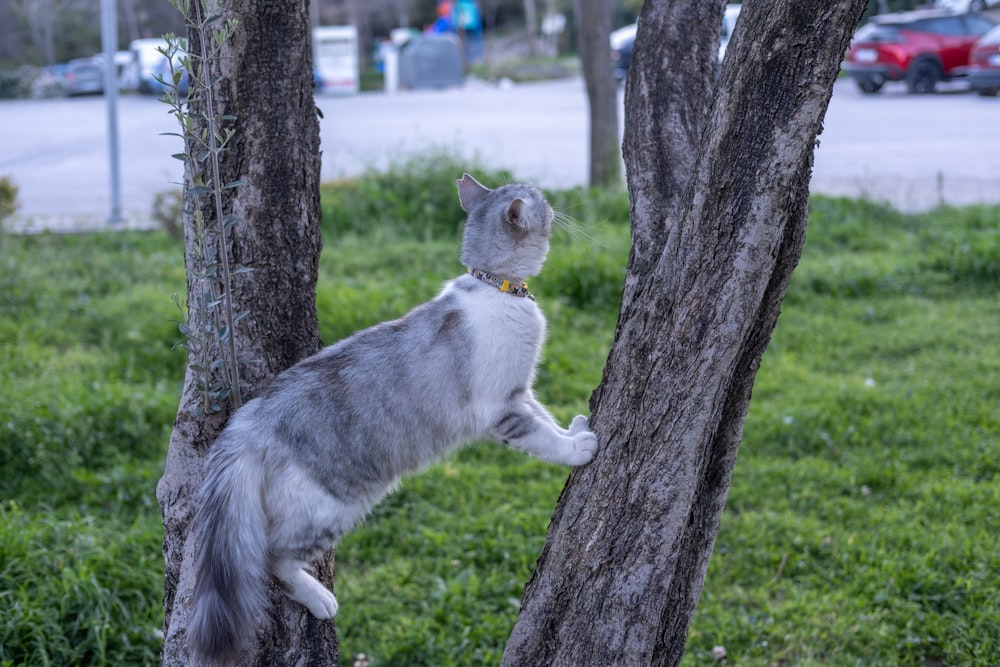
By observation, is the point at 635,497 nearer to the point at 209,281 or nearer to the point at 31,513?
the point at 209,281

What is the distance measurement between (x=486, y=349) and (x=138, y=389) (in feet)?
11.5

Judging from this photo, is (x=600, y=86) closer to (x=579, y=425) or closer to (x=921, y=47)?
(x=579, y=425)

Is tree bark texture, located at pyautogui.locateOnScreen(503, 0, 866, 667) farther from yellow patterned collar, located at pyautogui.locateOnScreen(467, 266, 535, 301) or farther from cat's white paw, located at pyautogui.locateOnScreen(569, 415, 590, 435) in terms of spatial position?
yellow patterned collar, located at pyautogui.locateOnScreen(467, 266, 535, 301)

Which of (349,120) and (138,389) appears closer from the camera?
(138,389)

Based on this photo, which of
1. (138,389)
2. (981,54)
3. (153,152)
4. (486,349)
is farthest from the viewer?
(981,54)

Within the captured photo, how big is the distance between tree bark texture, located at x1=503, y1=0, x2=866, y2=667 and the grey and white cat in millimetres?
200

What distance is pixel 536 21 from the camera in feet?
132

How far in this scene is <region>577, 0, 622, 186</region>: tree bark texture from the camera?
29.9 ft

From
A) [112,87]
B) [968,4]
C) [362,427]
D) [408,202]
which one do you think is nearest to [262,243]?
[362,427]

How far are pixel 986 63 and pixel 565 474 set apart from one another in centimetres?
1625

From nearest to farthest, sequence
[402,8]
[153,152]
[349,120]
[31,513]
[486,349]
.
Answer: [486,349] < [31,513] < [153,152] < [349,120] < [402,8]

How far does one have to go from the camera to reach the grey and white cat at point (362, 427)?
2.38 m

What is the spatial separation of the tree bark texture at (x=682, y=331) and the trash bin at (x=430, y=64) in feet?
90.3

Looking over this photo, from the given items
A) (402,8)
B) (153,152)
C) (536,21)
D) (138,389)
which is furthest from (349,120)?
(536,21)
